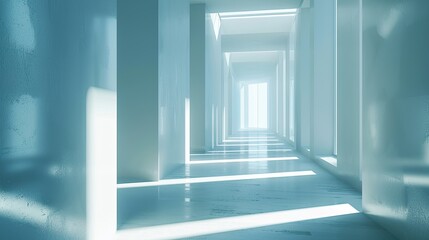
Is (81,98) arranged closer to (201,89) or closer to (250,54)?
(201,89)

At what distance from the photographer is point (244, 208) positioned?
314 cm

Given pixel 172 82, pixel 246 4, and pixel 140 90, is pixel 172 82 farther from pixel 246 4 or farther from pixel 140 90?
pixel 246 4

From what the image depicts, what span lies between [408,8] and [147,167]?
3.65 metres

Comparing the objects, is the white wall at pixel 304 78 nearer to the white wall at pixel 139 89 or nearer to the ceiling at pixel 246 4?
the ceiling at pixel 246 4

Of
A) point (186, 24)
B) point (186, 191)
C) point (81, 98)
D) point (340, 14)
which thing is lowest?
point (186, 191)

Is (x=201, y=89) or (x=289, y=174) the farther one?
(x=201, y=89)

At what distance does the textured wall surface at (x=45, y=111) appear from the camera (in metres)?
1.34

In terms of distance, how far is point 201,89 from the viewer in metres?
8.49

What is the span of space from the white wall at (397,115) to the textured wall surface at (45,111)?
1.97m

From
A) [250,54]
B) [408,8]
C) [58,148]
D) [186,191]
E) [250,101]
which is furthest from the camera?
[250,101]

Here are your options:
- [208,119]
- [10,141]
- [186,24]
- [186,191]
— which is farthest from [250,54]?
[10,141]

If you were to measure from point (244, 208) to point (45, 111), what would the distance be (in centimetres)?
208

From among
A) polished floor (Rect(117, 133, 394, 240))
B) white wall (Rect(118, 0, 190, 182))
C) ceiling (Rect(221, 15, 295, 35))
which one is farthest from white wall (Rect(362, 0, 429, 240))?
ceiling (Rect(221, 15, 295, 35))

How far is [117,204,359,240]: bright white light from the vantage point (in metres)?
2.40
